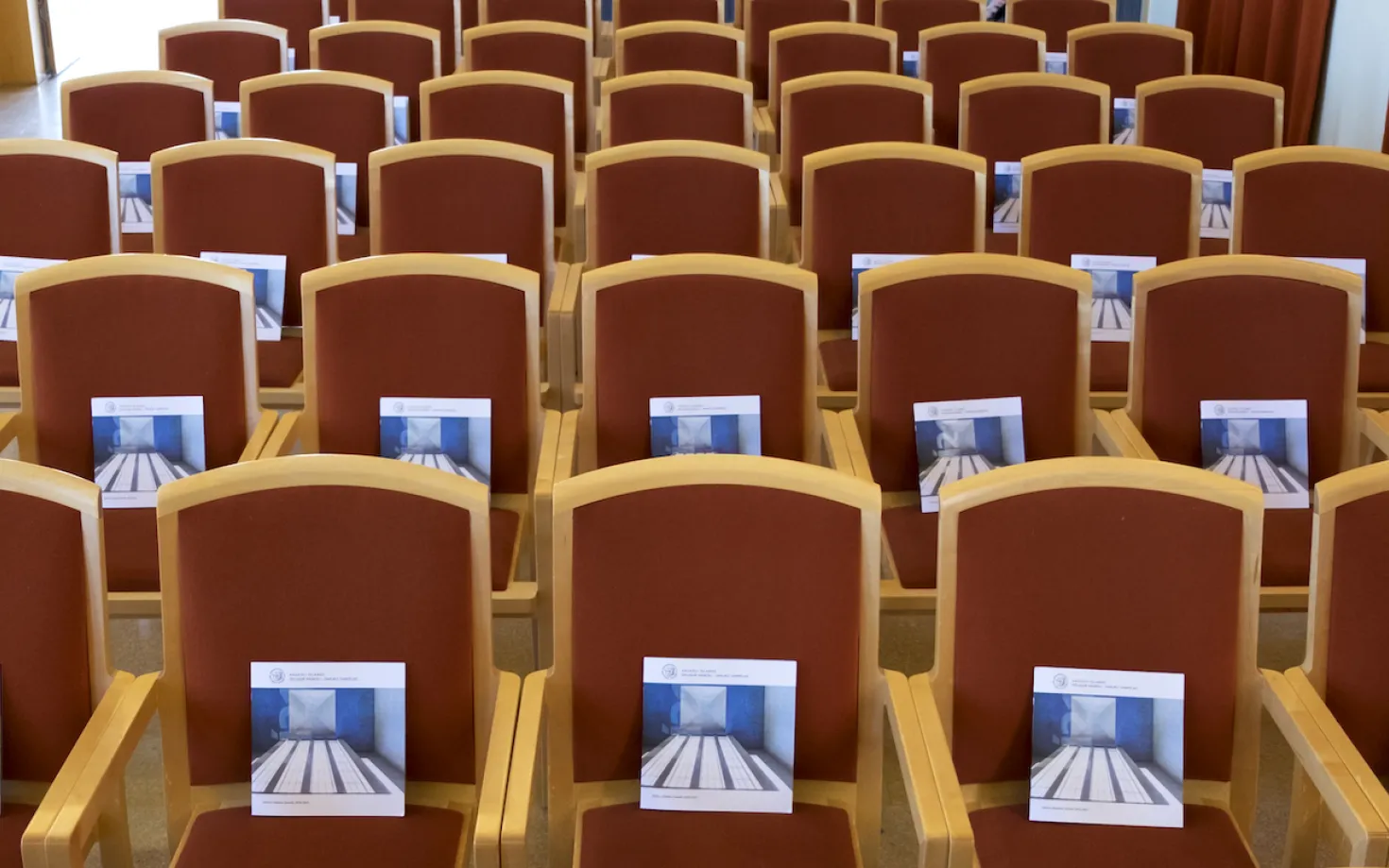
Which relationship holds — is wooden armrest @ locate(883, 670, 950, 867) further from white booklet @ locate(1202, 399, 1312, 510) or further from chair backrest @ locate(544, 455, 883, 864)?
white booklet @ locate(1202, 399, 1312, 510)

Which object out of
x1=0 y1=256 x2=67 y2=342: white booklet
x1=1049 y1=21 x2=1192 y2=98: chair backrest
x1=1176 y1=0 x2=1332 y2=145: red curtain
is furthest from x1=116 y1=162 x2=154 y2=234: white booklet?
x1=1176 y1=0 x2=1332 y2=145: red curtain

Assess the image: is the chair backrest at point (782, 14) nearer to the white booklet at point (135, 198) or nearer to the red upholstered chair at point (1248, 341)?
the white booklet at point (135, 198)

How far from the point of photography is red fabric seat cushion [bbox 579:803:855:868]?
6.58 ft

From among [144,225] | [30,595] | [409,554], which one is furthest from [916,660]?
[144,225]

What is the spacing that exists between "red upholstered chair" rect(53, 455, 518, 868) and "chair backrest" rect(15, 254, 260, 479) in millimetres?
828

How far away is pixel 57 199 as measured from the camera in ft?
11.3

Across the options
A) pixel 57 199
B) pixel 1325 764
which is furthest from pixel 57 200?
pixel 1325 764

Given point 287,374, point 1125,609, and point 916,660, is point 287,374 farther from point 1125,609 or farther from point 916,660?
point 1125,609

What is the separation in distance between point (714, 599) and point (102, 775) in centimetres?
88

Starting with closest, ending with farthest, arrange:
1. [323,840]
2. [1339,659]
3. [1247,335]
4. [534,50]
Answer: [323,840], [1339,659], [1247,335], [534,50]

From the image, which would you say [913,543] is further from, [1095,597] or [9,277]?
[9,277]

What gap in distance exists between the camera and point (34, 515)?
6.63ft

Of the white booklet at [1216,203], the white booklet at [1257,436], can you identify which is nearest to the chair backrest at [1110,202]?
the white booklet at [1216,203]

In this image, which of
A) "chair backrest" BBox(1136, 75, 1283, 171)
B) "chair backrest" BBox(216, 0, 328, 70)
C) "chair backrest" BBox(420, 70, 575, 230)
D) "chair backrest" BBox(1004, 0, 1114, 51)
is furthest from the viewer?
"chair backrest" BBox(1004, 0, 1114, 51)
